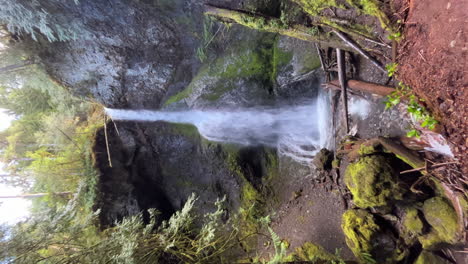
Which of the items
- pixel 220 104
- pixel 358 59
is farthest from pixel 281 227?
pixel 358 59

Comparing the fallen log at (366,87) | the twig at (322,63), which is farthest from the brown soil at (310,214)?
the twig at (322,63)

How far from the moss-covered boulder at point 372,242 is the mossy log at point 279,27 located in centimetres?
333

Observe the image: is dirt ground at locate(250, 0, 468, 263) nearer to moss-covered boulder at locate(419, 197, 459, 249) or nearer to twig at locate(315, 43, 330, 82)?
twig at locate(315, 43, 330, 82)

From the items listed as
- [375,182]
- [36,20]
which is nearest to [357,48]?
[375,182]

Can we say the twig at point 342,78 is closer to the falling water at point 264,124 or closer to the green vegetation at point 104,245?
the falling water at point 264,124

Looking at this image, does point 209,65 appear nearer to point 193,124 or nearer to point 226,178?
point 193,124

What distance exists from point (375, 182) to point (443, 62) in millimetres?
2152

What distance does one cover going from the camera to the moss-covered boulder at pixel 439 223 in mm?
3576

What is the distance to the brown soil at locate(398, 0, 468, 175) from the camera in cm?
283

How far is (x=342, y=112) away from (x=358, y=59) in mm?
1158

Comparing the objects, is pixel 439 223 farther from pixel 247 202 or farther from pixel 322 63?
pixel 247 202

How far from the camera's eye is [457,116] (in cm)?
295

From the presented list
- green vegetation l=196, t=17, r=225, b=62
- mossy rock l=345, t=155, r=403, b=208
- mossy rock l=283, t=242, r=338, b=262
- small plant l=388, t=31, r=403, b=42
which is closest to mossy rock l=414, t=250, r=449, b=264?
mossy rock l=345, t=155, r=403, b=208

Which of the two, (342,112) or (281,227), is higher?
(342,112)
